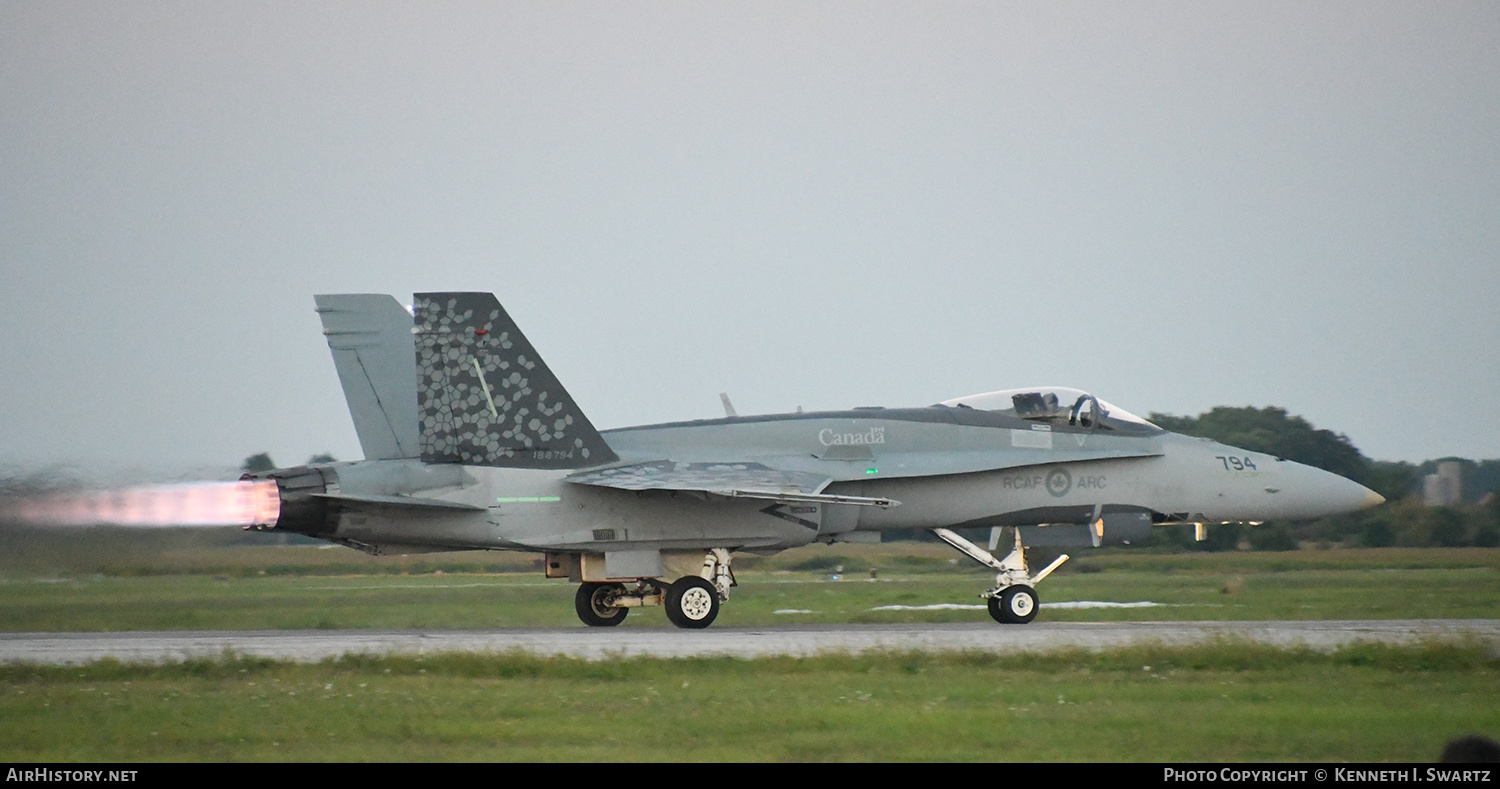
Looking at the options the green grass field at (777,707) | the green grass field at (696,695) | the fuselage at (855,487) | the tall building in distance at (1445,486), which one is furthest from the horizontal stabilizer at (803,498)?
the tall building in distance at (1445,486)

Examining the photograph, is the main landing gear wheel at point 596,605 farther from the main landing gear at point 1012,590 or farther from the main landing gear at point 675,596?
the main landing gear at point 1012,590

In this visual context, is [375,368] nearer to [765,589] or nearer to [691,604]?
[691,604]

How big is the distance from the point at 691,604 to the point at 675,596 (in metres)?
0.22

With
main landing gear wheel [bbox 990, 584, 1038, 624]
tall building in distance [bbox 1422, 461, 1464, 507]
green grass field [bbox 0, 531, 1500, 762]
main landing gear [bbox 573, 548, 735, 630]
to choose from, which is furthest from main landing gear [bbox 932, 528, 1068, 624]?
tall building in distance [bbox 1422, 461, 1464, 507]

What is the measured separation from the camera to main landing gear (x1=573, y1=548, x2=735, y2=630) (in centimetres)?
1888

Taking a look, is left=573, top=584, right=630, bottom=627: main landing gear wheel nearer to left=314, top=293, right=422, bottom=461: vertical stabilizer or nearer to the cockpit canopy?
left=314, top=293, right=422, bottom=461: vertical stabilizer

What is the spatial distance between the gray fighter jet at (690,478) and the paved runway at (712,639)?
1093 millimetres

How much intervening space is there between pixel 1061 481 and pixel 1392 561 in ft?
47.7

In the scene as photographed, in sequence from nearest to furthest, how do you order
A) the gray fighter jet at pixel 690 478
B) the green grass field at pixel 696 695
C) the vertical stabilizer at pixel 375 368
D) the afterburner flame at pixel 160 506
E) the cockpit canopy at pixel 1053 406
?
the green grass field at pixel 696 695
the afterburner flame at pixel 160 506
the gray fighter jet at pixel 690 478
the cockpit canopy at pixel 1053 406
the vertical stabilizer at pixel 375 368

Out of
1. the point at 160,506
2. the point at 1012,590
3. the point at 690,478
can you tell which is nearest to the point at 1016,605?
the point at 1012,590

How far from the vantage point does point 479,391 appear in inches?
730

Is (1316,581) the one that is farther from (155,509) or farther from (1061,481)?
(155,509)

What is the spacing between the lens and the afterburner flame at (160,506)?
16.5m

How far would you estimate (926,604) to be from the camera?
24.4m
